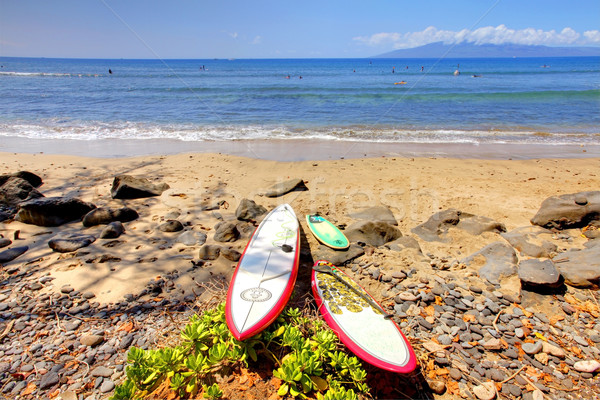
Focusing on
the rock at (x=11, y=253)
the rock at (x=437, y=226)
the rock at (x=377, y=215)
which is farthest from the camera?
the rock at (x=377, y=215)

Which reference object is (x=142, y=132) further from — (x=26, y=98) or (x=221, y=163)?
(x=26, y=98)

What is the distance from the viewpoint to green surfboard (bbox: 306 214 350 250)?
494cm

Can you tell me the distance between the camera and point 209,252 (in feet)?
15.1

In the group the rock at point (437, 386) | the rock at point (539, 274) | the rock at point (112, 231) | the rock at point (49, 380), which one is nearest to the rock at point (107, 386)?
the rock at point (49, 380)

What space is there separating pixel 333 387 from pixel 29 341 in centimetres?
299

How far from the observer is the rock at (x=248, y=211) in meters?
5.82

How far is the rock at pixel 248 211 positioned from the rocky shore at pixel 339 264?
3cm

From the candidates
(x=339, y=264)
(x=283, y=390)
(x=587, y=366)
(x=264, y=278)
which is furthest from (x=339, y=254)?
(x=587, y=366)

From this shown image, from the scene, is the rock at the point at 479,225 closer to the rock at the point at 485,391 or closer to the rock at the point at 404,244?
the rock at the point at 404,244

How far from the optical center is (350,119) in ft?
51.8

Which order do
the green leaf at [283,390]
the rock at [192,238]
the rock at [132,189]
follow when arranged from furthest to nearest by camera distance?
the rock at [132,189] → the rock at [192,238] → the green leaf at [283,390]

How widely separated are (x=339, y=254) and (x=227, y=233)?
1880 millimetres

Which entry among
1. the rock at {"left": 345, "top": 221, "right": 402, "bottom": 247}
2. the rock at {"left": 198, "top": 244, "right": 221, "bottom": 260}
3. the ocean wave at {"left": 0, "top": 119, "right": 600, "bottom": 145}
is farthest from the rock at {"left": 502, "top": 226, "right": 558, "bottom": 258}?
the ocean wave at {"left": 0, "top": 119, "right": 600, "bottom": 145}

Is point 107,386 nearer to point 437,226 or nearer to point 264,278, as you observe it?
point 264,278
